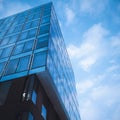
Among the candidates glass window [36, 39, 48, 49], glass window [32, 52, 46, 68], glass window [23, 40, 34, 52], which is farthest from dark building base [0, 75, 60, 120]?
glass window [23, 40, 34, 52]

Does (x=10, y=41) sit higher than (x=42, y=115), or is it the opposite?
(x=10, y=41)

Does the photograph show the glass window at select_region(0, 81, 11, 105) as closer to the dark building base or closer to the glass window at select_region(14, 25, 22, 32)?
the dark building base

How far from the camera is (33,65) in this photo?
20.5 metres

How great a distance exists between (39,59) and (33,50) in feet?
8.89

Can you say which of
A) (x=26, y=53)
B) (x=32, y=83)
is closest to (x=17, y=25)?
(x=26, y=53)

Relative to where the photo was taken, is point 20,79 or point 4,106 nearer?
point 4,106

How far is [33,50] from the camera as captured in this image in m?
23.2

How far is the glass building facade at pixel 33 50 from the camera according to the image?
20.6m

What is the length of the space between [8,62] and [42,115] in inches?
345

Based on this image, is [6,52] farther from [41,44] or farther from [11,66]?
[41,44]

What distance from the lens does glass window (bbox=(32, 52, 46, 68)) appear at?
20.3 meters

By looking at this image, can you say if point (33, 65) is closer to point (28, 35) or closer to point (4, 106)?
point (4, 106)

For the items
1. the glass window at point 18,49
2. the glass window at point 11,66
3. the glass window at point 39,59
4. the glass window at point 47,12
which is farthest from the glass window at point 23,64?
the glass window at point 47,12

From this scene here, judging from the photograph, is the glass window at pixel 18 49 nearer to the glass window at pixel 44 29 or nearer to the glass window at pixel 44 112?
the glass window at pixel 44 29
